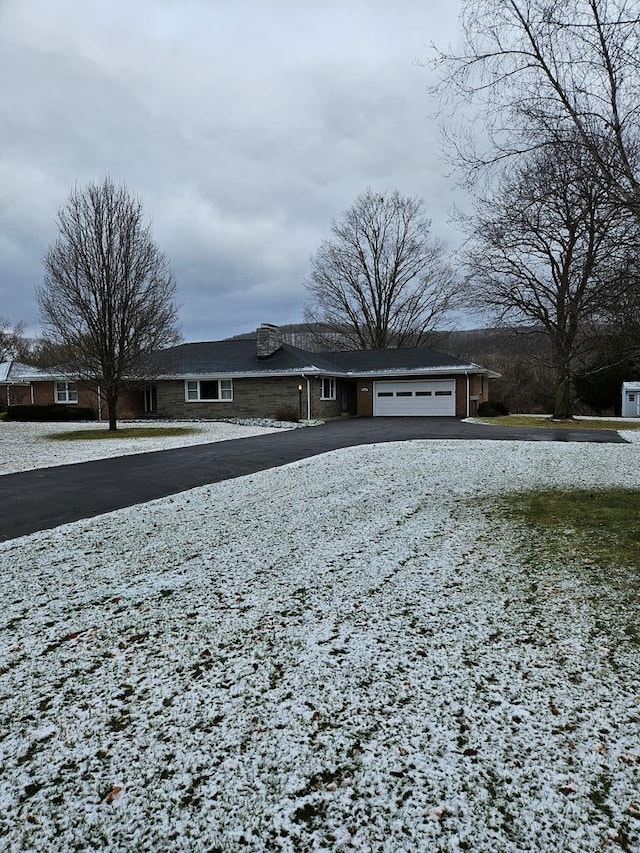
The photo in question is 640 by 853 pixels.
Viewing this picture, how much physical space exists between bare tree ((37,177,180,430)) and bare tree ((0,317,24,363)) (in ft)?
102

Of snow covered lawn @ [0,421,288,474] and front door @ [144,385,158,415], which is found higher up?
front door @ [144,385,158,415]

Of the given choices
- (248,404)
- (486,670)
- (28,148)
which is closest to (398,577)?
(486,670)

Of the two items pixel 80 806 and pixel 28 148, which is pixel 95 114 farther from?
pixel 80 806

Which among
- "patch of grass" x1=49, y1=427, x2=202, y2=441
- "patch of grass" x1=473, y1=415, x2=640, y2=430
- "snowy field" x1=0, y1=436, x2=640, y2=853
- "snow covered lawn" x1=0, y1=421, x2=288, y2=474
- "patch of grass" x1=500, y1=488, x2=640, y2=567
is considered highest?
"patch of grass" x1=473, y1=415, x2=640, y2=430

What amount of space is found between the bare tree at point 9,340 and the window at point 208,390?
1048 inches

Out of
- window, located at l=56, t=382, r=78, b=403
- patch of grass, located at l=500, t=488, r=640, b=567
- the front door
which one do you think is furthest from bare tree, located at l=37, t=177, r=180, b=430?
patch of grass, located at l=500, t=488, r=640, b=567

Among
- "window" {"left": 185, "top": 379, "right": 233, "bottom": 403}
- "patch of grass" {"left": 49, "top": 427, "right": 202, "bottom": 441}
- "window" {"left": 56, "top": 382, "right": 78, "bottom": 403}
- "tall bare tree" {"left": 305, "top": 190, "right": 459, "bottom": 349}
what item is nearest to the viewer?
"patch of grass" {"left": 49, "top": 427, "right": 202, "bottom": 441}

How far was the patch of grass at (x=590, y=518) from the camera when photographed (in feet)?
14.1

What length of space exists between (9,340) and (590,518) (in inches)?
1892

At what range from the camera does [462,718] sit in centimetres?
219

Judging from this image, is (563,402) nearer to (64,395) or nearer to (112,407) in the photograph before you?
(112,407)

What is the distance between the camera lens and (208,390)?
24.2m

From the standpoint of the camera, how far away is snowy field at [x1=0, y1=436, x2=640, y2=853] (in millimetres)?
1696

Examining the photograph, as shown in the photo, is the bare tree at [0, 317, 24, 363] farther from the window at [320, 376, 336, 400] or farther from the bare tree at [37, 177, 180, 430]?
the window at [320, 376, 336, 400]
